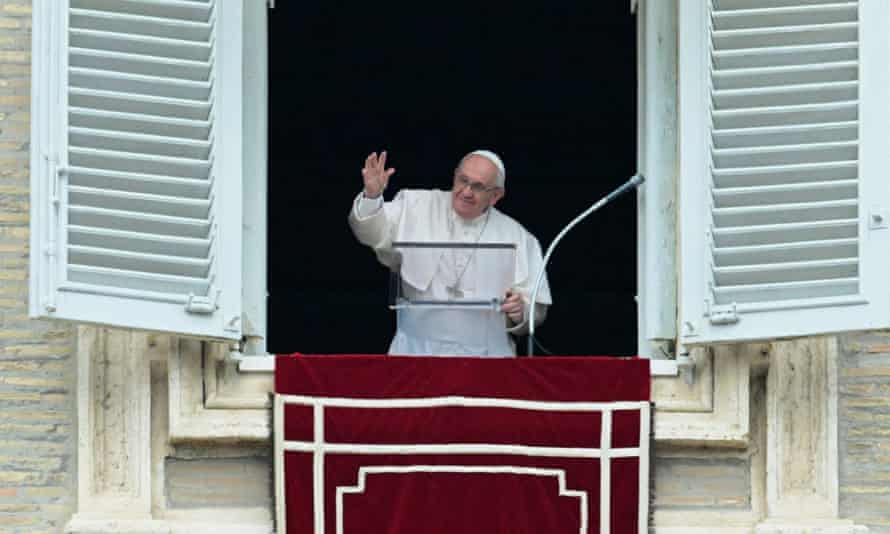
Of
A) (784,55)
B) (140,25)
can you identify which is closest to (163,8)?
(140,25)

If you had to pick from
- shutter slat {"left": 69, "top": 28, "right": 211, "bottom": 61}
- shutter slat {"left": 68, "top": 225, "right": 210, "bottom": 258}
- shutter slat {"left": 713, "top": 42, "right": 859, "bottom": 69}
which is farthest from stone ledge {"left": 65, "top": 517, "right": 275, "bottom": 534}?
shutter slat {"left": 713, "top": 42, "right": 859, "bottom": 69}

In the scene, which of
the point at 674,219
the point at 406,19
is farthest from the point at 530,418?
the point at 406,19

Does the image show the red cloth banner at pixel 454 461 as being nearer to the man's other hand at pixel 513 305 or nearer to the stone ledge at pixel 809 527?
the stone ledge at pixel 809 527

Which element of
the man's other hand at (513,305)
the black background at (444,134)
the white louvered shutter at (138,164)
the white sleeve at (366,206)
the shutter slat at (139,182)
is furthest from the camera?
the black background at (444,134)

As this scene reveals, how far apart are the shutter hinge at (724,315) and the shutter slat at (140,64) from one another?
1.81m

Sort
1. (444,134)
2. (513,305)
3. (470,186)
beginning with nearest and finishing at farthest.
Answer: (513,305) < (470,186) < (444,134)

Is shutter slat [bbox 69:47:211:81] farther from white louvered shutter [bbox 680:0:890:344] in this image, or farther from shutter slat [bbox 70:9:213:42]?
white louvered shutter [bbox 680:0:890:344]

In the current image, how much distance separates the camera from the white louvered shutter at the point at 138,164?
975cm

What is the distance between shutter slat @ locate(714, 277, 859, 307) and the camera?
9898mm

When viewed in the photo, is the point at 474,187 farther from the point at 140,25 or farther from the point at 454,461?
the point at 140,25

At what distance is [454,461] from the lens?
32.5 ft

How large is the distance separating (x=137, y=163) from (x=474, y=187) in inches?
67.9

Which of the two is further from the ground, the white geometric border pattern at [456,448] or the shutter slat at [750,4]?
the shutter slat at [750,4]

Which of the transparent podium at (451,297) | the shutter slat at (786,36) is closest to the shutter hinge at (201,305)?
the transparent podium at (451,297)
